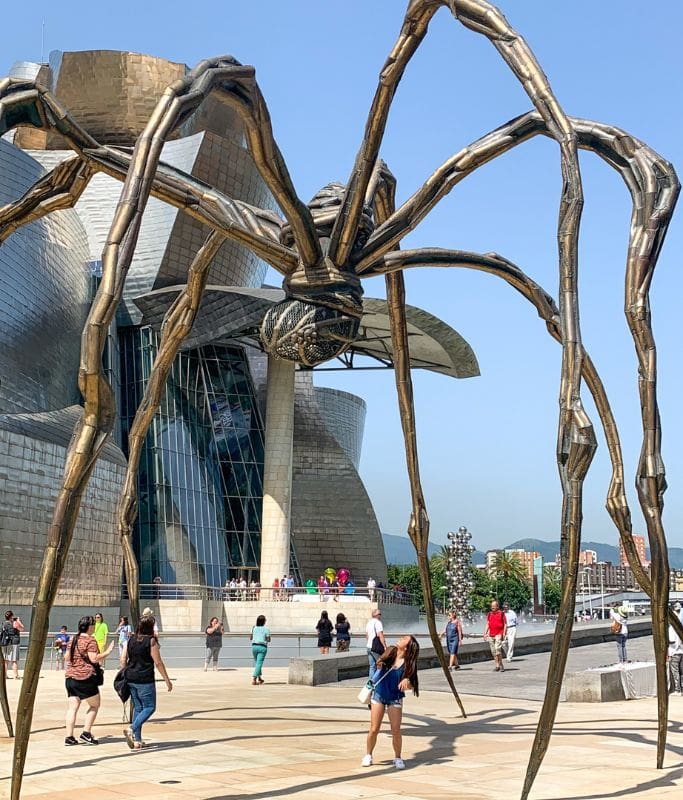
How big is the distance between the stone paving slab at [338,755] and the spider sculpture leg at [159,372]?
→ 5.29 ft

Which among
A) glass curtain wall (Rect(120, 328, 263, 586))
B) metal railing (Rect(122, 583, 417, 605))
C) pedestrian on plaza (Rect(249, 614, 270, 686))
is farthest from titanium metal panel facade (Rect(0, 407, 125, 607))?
pedestrian on plaza (Rect(249, 614, 270, 686))

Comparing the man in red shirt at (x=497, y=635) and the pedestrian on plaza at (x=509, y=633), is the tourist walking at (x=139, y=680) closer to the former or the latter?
the man in red shirt at (x=497, y=635)

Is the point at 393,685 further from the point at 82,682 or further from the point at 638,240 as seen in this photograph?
the point at 638,240

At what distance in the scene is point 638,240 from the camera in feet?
23.1

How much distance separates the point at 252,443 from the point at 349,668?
28.6 metres

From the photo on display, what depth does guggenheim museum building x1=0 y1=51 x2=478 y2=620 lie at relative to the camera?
35.5 metres

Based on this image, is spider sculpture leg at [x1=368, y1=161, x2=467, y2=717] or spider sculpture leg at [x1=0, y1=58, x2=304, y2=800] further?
spider sculpture leg at [x1=368, y1=161, x2=467, y2=717]

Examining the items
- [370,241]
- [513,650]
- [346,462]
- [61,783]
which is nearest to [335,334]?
[370,241]

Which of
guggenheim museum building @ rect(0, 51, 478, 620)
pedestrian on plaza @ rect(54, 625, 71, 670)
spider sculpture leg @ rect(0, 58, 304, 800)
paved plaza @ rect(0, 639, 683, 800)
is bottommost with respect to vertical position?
paved plaza @ rect(0, 639, 683, 800)

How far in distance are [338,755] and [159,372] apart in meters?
3.86

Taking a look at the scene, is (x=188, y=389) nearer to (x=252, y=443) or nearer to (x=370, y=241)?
(x=252, y=443)

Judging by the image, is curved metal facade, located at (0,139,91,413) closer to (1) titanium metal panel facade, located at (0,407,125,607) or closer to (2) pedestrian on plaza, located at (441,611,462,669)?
(1) titanium metal panel facade, located at (0,407,125,607)

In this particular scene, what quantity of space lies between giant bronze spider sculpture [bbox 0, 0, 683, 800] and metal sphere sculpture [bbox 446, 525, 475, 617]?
149 feet

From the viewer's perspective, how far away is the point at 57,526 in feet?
18.6
